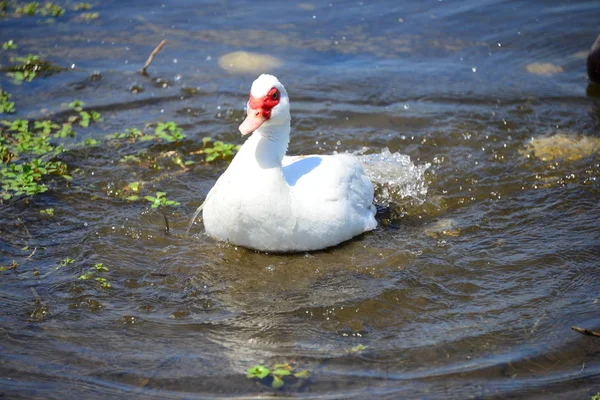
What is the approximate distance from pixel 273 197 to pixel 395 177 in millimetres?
1797

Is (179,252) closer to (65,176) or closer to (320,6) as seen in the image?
(65,176)

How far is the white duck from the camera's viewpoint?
5113 mm

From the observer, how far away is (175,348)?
4301 mm

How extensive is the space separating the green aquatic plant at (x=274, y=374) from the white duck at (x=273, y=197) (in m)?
1.33

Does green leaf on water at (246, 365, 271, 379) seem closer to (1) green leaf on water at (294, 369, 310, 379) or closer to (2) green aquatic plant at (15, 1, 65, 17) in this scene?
(1) green leaf on water at (294, 369, 310, 379)

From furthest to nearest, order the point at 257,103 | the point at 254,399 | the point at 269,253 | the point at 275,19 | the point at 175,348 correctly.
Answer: the point at 275,19
the point at 269,253
the point at 257,103
the point at 175,348
the point at 254,399

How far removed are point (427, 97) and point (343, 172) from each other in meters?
2.79

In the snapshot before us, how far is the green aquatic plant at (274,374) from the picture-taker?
13.0 ft

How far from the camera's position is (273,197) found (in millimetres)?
5129

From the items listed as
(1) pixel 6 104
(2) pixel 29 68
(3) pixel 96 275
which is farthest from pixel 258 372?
(2) pixel 29 68

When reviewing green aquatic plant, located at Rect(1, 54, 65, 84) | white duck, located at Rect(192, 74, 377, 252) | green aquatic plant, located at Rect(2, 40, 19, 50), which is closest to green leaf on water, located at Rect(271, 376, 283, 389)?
white duck, located at Rect(192, 74, 377, 252)

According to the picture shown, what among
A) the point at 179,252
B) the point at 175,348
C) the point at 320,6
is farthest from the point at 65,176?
the point at 320,6

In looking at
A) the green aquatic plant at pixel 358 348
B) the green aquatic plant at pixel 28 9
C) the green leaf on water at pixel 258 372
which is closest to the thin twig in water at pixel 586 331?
the green aquatic plant at pixel 358 348

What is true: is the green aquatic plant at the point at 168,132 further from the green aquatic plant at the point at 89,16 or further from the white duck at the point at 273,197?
the green aquatic plant at the point at 89,16
